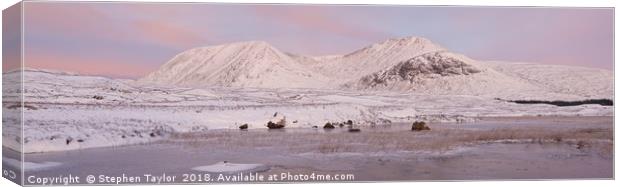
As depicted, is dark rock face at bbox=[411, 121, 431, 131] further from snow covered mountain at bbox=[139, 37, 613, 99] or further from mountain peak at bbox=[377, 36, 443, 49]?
mountain peak at bbox=[377, 36, 443, 49]

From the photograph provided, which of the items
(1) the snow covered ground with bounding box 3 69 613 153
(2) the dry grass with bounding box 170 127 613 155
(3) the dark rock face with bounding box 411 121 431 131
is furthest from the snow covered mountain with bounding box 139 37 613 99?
(2) the dry grass with bounding box 170 127 613 155

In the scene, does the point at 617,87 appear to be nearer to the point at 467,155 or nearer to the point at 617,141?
the point at 617,141

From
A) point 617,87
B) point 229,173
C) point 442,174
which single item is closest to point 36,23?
point 229,173

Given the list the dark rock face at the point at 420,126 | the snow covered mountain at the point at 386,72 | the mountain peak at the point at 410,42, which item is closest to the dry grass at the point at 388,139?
the dark rock face at the point at 420,126

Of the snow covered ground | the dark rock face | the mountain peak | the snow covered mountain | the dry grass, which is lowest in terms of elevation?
the dry grass

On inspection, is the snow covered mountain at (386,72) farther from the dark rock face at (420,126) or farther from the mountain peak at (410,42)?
the dark rock face at (420,126)

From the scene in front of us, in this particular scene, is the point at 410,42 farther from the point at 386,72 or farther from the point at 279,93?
the point at 279,93

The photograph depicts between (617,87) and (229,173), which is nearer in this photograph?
(229,173)
